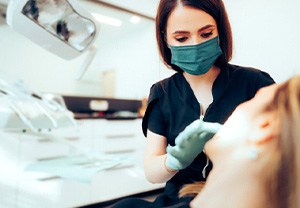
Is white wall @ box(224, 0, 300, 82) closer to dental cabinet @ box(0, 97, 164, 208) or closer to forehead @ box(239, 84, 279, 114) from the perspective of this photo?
forehead @ box(239, 84, 279, 114)

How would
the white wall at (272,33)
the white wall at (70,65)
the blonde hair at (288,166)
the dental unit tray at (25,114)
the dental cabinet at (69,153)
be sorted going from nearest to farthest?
the blonde hair at (288,166) → the white wall at (272,33) → the dental unit tray at (25,114) → the dental cabinet at (69,153) → the white wall at (70,65)

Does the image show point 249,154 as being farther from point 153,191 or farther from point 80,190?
point 153,191

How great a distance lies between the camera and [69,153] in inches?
76.9

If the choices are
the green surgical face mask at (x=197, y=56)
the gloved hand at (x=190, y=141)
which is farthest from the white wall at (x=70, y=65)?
the gloved hand at (x=190, y=141)

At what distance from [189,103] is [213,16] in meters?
0.22

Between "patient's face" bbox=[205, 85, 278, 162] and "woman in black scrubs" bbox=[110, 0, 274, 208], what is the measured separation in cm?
22

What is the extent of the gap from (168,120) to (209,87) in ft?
0.47

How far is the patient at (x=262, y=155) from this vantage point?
0.29 metres

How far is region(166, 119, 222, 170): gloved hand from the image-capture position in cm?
44

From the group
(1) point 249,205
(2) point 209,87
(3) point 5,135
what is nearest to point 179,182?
(2) point 209,87

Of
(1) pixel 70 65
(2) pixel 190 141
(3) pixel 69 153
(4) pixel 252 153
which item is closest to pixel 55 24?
(2) pixel 190 141

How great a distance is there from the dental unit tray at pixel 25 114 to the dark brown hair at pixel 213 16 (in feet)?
1.88

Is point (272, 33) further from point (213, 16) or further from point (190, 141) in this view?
point (190, 141)

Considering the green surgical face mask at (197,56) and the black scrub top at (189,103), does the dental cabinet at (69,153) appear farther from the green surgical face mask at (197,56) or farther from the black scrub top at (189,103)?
the green surgical face mask at (197,56)
